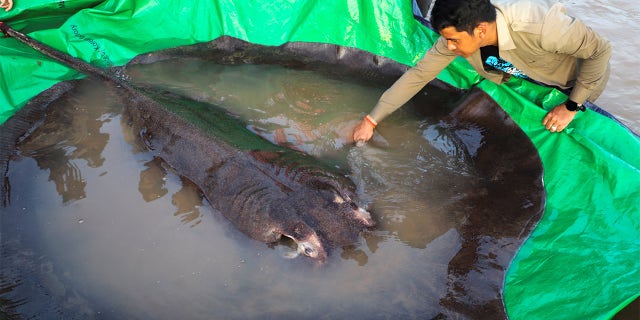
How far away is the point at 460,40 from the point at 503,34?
67 centimetres

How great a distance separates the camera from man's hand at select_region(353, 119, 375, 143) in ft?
15.2

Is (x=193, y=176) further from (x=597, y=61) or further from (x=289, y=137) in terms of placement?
(x=597, y=61)

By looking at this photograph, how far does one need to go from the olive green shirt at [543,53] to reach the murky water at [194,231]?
0.70m

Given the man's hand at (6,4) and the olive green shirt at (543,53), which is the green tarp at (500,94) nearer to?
the man's hand at (6,4)

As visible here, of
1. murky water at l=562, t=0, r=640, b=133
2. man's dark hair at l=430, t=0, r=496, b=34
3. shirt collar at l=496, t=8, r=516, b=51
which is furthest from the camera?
murky water at l=562, t=0, r=640, b=133

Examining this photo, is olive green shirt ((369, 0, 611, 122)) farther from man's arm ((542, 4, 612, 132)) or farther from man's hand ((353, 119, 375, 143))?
man's hand ((353, 119, 375, 143))

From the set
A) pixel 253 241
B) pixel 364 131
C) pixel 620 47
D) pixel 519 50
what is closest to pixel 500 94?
pixel 519 50

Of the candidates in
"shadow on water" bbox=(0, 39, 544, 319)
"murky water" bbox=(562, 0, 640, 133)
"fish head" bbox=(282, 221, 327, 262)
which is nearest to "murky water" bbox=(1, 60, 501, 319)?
"shadow on water" bbox=(0, 39, 544, 319)

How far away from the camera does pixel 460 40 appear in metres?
3.59

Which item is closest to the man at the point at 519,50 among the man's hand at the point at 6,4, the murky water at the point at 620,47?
the murky water at the point at 620,47

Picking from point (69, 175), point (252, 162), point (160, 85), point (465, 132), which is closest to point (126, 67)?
point (160, 85)

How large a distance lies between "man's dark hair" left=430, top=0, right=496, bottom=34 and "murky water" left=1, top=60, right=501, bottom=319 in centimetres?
155

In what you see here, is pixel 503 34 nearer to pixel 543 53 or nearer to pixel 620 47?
pixel 543 53

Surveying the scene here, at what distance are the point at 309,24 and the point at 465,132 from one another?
255 centimetres
